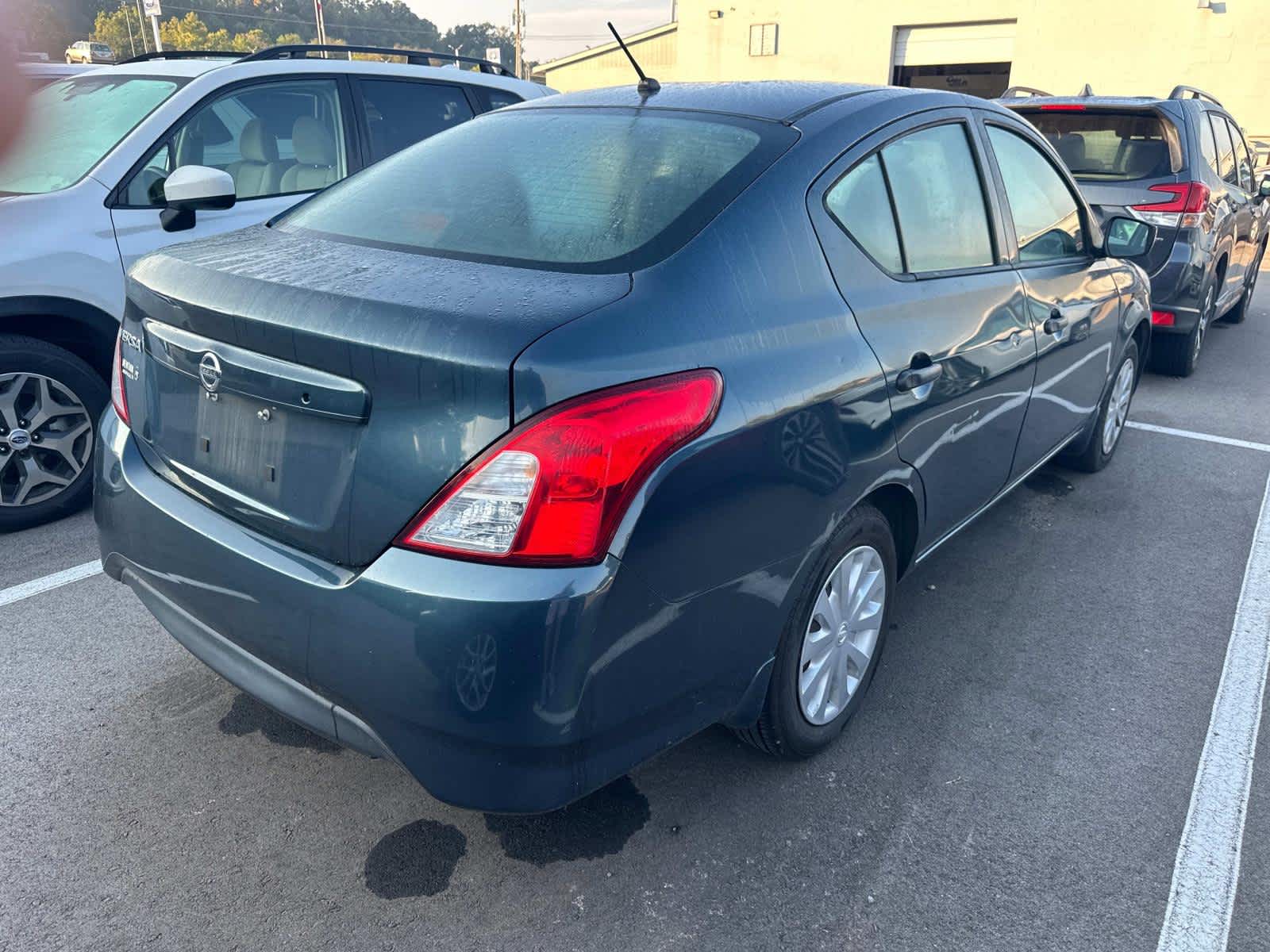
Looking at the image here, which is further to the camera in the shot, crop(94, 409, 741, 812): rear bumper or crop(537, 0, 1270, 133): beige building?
crop(537, 0, 1270, 133): beige building

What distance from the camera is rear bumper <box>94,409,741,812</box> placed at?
1774mm

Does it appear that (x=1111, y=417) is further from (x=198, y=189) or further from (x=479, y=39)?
(x=479, y=39)

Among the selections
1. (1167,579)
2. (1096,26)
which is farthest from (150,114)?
(1096,26)

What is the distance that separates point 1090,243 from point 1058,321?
22.7 inches

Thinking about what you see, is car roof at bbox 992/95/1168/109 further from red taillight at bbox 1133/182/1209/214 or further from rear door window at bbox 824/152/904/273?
rear door window at bbox 824/152/904/273

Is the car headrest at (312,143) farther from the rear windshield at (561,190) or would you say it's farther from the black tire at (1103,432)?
the black tire at (1103,432)

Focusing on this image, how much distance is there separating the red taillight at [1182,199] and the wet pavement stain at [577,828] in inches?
210

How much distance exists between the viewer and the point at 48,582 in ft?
11.5

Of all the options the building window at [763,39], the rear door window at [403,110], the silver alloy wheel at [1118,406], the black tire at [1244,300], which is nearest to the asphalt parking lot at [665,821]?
the silver alloy wheel at [1118,406]

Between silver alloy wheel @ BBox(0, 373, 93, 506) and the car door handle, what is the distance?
3.21 meters

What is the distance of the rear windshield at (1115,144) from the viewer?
6105mm

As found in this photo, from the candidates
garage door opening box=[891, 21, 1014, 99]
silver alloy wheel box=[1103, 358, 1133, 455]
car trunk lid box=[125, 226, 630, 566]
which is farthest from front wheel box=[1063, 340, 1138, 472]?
garage door opening box=[891, 21, 1014, 99]

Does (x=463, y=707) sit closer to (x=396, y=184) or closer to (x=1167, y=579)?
(x=396, y=184)

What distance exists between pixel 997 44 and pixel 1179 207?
2108cm
